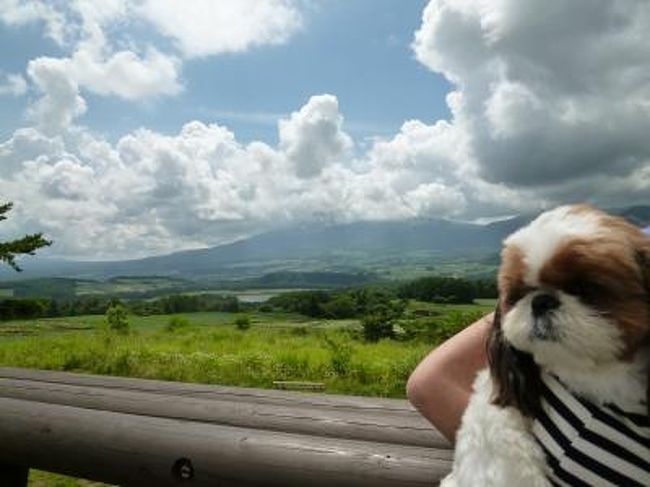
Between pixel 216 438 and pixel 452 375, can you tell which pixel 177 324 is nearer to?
pixel 216 438

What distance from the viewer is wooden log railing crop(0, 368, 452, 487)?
2.81 metres

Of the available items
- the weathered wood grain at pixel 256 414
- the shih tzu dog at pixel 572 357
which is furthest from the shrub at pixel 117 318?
the shih tzu dog at pixel 572 357

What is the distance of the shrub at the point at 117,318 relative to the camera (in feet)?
71.8

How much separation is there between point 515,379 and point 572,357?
0.21 m

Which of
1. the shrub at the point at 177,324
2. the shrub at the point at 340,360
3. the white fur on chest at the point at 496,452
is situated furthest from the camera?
the shrub at the point at 177,324

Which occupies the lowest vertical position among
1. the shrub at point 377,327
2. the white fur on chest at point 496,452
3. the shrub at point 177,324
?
the shrub at point 377,327

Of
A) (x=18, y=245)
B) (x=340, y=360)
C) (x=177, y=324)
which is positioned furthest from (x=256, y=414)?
(x=18, y=245)

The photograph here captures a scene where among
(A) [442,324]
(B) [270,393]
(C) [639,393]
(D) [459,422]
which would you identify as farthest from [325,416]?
(A) [442,324]

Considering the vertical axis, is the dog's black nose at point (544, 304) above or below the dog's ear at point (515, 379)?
above

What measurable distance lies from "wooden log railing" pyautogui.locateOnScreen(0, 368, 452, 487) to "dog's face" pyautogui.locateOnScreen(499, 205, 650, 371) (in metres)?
1.09

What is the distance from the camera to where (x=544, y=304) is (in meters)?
1.62

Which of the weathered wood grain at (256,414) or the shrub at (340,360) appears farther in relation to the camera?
the shrub at (340,360)

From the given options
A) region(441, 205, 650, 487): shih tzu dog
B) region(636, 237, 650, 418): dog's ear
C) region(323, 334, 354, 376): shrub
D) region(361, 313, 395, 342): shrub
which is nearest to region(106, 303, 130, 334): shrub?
region(361, 313, 395, 342): shrub

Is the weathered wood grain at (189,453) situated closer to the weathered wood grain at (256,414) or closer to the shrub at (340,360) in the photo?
the weathered wood grain at (256,414)
